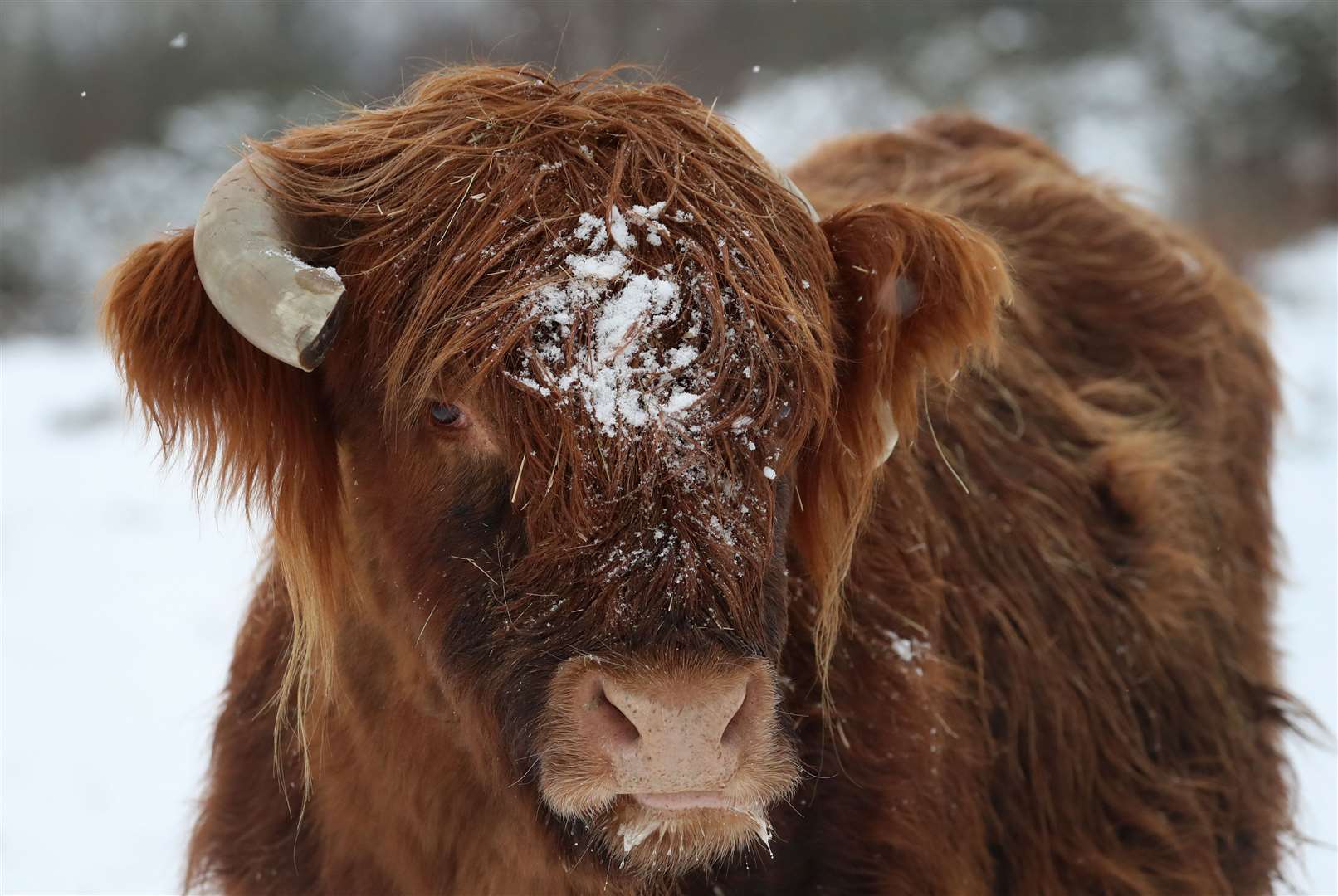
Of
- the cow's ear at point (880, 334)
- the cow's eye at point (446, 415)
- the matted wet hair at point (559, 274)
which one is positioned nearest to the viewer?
the matted wet hair at point (559, 274)

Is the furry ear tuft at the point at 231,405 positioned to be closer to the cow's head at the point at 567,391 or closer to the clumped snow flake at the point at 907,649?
the cow's head at the point at 567,391

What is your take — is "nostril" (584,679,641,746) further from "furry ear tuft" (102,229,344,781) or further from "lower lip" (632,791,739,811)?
"furry ear tuft" (102,229,344,781)

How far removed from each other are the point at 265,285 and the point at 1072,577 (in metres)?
2.09

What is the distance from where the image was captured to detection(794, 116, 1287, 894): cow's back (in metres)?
2.63

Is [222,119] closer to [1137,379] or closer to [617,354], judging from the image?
[1137,379]

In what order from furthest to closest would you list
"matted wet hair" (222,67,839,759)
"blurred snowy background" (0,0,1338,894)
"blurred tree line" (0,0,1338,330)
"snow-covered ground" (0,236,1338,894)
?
"blurred tree line" (0,0,1338,330) < "blurred snowy background" (0,0,1338,894) < "snow-covered ground" (0,236,1338,894) < "matted wet hair" (222,67,839,759)

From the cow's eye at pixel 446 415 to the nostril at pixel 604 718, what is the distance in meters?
0.49

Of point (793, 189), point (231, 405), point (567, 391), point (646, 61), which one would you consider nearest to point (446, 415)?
point (567, 391)

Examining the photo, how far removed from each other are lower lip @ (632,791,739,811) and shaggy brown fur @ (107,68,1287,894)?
0.15 m

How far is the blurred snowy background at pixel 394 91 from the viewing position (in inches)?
283

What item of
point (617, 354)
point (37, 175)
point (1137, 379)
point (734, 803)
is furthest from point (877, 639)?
point (37, 175)

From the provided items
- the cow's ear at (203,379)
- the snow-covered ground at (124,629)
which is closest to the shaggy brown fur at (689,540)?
the cow's ear at (203,379)

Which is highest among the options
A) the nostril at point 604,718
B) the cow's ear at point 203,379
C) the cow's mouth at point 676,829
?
the cow's ear at point 203,379

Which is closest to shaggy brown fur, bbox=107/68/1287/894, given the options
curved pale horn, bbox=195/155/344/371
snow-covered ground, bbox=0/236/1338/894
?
curved pale horn, bbox=195/155/344/371
